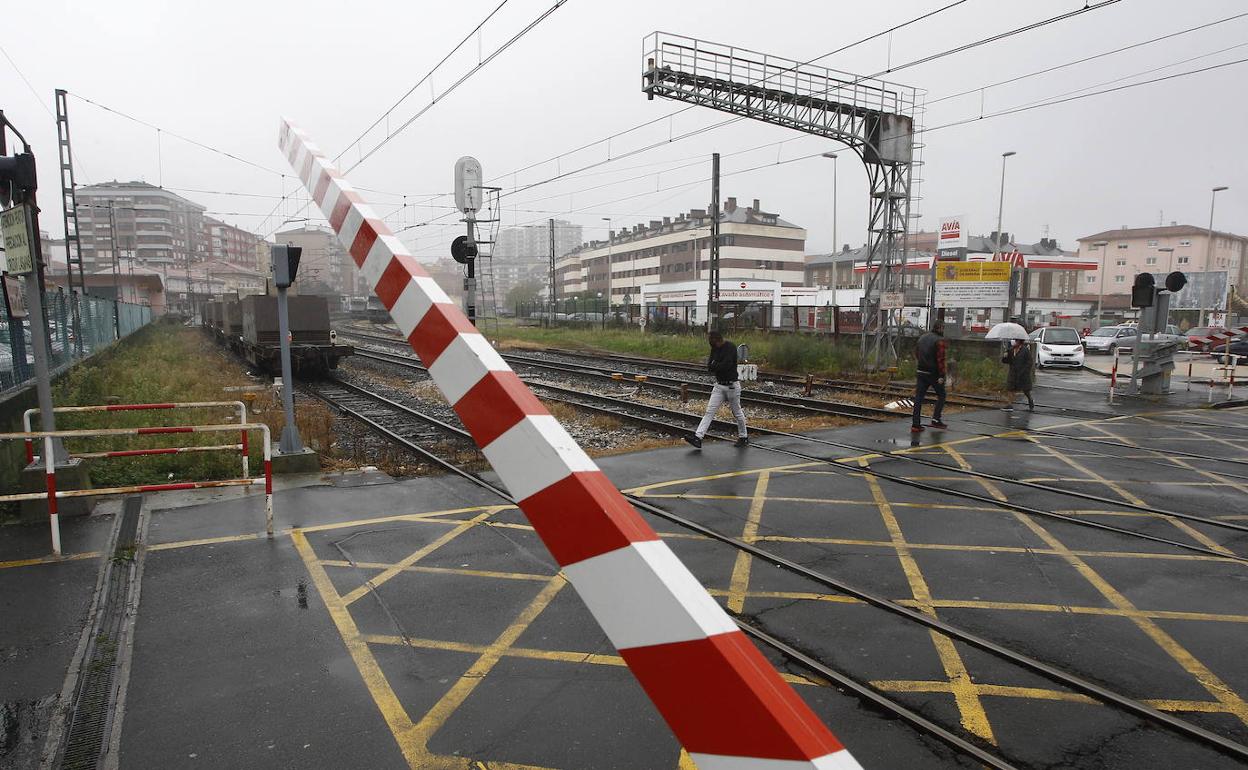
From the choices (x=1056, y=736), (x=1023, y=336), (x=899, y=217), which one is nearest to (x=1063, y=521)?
(x=1056, y=736)

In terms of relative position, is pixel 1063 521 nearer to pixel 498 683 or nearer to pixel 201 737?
pixel 498 683

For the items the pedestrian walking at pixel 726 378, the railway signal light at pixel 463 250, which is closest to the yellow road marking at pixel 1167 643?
the pedestrian walking at pixel 726 378

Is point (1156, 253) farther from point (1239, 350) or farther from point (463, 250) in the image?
point (463, 250)

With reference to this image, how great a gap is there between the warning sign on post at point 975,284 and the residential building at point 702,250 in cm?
5075

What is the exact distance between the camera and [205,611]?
4887mm

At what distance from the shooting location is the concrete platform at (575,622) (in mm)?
3508

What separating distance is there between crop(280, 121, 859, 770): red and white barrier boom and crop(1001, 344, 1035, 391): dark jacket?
16.2 meters

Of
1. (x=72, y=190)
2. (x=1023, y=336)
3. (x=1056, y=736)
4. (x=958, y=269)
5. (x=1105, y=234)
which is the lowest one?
(x=1056, y=736)

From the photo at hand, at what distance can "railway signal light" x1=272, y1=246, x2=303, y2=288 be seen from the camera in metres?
8.40

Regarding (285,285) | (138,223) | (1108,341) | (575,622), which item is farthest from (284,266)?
(138,223)

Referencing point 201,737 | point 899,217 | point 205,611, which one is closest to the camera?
point 201,737

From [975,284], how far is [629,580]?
76.5 feet

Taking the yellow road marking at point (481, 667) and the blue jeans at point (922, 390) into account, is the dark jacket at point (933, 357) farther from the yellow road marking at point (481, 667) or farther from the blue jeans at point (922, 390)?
the yellow road marking at point (481, 667)

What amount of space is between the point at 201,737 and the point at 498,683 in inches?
57.7
